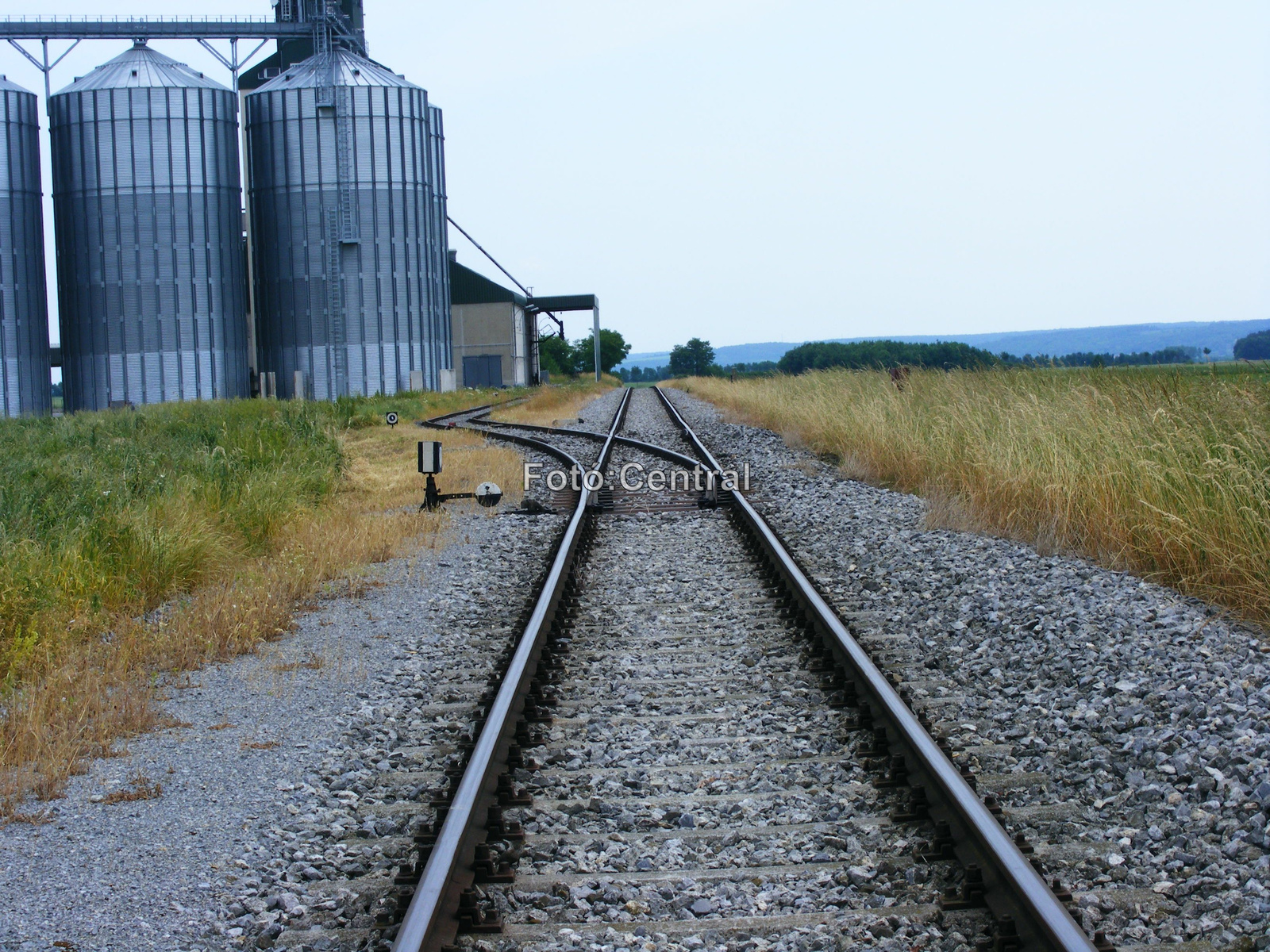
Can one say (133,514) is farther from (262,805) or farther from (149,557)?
(262,805)

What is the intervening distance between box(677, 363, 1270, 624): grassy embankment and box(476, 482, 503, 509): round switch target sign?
459cm

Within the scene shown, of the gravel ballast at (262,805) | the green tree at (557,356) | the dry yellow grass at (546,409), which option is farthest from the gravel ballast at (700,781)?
the green tree at (557,356)

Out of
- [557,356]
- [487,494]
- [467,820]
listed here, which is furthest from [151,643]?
A: [557,356]

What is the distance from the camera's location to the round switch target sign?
475 inches

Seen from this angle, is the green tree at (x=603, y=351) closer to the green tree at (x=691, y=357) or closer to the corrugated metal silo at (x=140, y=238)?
the green tree at (x=691, y=357)

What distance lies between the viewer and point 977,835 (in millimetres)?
3387

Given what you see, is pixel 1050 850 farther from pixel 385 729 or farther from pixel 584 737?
pixel 385 729

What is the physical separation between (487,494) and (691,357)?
175711 mm

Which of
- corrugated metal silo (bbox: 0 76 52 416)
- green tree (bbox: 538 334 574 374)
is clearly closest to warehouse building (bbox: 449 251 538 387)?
corrugated metal silo (bbox: 0 76 52 416)

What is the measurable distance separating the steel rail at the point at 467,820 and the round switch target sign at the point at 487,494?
19.5ft

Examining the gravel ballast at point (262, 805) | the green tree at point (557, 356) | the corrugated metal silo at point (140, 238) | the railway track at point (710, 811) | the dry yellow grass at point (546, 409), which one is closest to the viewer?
the railway track at point (710, 811)

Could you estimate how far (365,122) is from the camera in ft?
136

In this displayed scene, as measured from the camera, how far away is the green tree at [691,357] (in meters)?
Result: 185

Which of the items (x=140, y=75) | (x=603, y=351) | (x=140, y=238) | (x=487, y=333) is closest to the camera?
(x=140, y=238)
